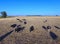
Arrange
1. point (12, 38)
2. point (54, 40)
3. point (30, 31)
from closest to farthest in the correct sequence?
point (54, 40)
point (12, 38)
point (30, 31)

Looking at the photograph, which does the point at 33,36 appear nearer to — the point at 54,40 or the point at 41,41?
the point at 41,41

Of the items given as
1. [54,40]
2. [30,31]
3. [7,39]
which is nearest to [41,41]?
[54,40]

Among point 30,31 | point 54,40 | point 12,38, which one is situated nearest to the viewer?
point 54,40

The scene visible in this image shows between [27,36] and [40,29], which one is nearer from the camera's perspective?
[27,36]

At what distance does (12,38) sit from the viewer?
10133 mm

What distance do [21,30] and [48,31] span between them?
2077 millimetres

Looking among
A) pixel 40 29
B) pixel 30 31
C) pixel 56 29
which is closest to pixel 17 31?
pixel 30 31

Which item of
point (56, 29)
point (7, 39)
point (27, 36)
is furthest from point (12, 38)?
point (56, 29)

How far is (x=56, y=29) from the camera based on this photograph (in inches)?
456

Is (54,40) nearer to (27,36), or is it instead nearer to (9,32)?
(27,36)

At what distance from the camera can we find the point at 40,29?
1140 centimetres

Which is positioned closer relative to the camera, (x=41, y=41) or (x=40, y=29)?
(x=41, y=41)

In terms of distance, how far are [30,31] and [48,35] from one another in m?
1.37

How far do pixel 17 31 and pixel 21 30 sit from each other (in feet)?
1.03
